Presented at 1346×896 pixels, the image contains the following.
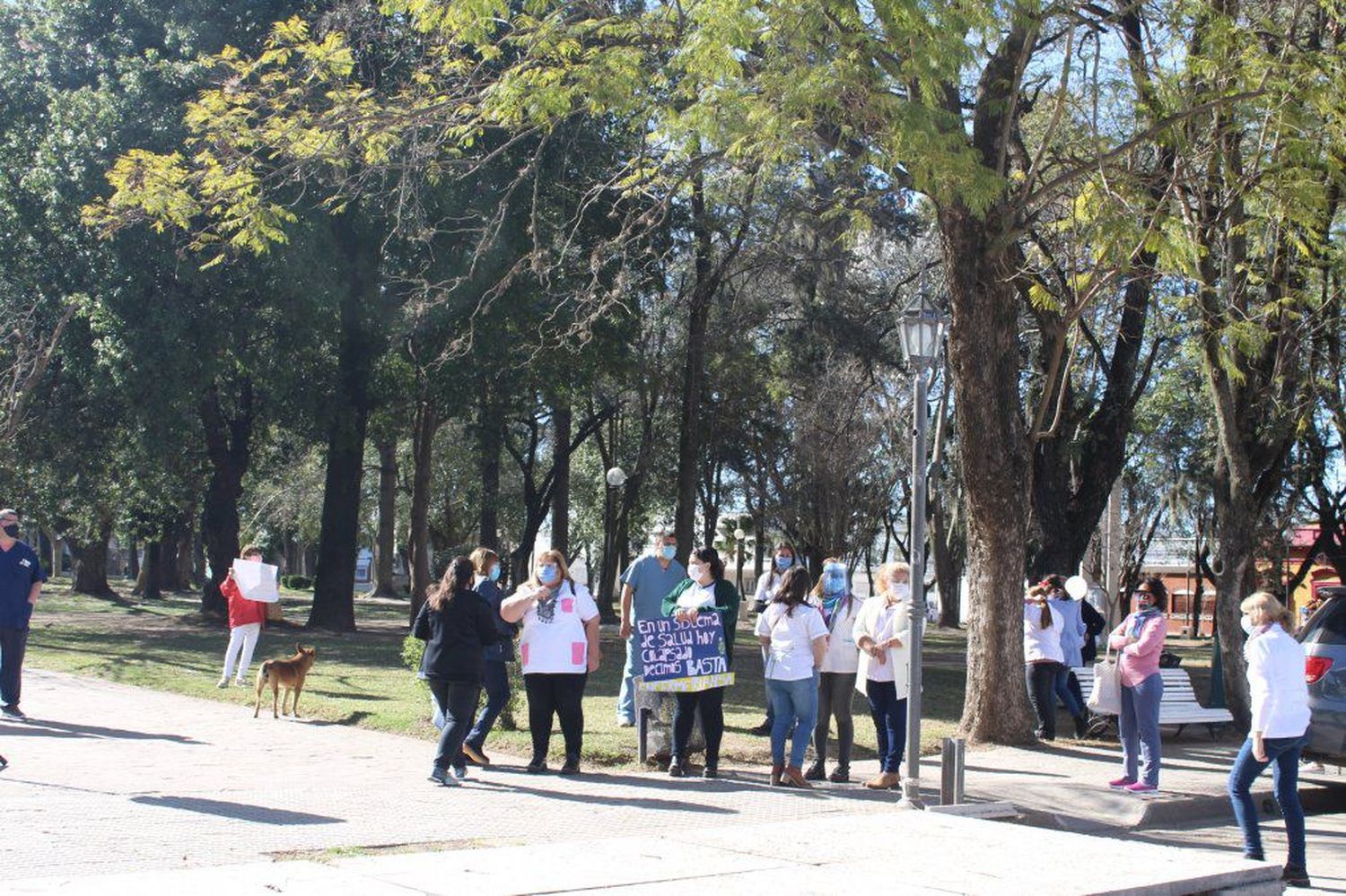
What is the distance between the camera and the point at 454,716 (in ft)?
33.4

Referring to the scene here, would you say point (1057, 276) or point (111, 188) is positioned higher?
point (111, 188)

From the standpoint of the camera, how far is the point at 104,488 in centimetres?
3259

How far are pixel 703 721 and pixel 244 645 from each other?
24.8 feet

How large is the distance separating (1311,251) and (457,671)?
1285 cm

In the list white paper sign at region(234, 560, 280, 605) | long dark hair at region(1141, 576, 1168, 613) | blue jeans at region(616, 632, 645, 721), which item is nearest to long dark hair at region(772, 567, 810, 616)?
blue jeans at region(616, 632, 645, 721)

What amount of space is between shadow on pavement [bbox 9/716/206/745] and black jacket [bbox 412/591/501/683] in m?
2.92

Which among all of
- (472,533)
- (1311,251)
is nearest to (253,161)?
(1311,251)

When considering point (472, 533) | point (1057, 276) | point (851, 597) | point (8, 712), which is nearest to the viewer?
point (851, 597)

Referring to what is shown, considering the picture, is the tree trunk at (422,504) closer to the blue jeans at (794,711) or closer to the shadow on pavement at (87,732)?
the shadow on pavement at (87,732)

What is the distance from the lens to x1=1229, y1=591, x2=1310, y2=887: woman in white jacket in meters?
8.37

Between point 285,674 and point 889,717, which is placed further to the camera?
point 285,674

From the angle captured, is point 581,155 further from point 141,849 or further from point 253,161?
point 141,849

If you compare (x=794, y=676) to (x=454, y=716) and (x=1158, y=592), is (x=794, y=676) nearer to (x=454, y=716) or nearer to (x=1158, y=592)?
(x=454, y=716)

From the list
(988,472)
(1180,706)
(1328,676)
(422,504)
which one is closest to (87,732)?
(988,472)
